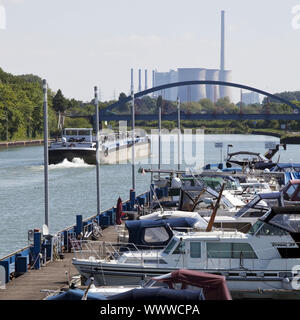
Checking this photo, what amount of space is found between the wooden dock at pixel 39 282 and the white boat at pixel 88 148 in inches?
1971

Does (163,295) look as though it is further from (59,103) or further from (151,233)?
(59,103)

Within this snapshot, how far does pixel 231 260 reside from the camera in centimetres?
1812

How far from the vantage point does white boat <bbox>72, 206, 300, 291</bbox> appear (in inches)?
707

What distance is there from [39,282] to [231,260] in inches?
190

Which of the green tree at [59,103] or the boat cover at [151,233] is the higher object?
the green tree at [59,103]

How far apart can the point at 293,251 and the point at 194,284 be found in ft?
14.9

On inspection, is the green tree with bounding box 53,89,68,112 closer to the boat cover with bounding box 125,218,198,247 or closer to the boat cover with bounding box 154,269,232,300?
the boat cover with bounding box 125,218,198,247

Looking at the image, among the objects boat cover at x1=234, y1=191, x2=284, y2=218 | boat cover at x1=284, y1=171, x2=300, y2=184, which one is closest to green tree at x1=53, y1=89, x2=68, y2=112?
boat cover at x1=284, y1=171, x2=300, y2=184

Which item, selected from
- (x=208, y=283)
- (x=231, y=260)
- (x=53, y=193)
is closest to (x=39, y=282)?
(x=231, y=260)

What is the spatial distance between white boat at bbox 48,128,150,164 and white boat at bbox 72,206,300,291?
54.1 metres

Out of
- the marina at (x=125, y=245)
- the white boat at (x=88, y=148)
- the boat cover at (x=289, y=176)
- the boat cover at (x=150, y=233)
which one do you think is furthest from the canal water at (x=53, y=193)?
the boat cover at (x=289, y=176)

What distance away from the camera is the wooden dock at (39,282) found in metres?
18.5

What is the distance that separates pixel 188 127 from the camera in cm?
16175

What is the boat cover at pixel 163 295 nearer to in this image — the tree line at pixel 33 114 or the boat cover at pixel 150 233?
the boat cover at pixel 150 233
